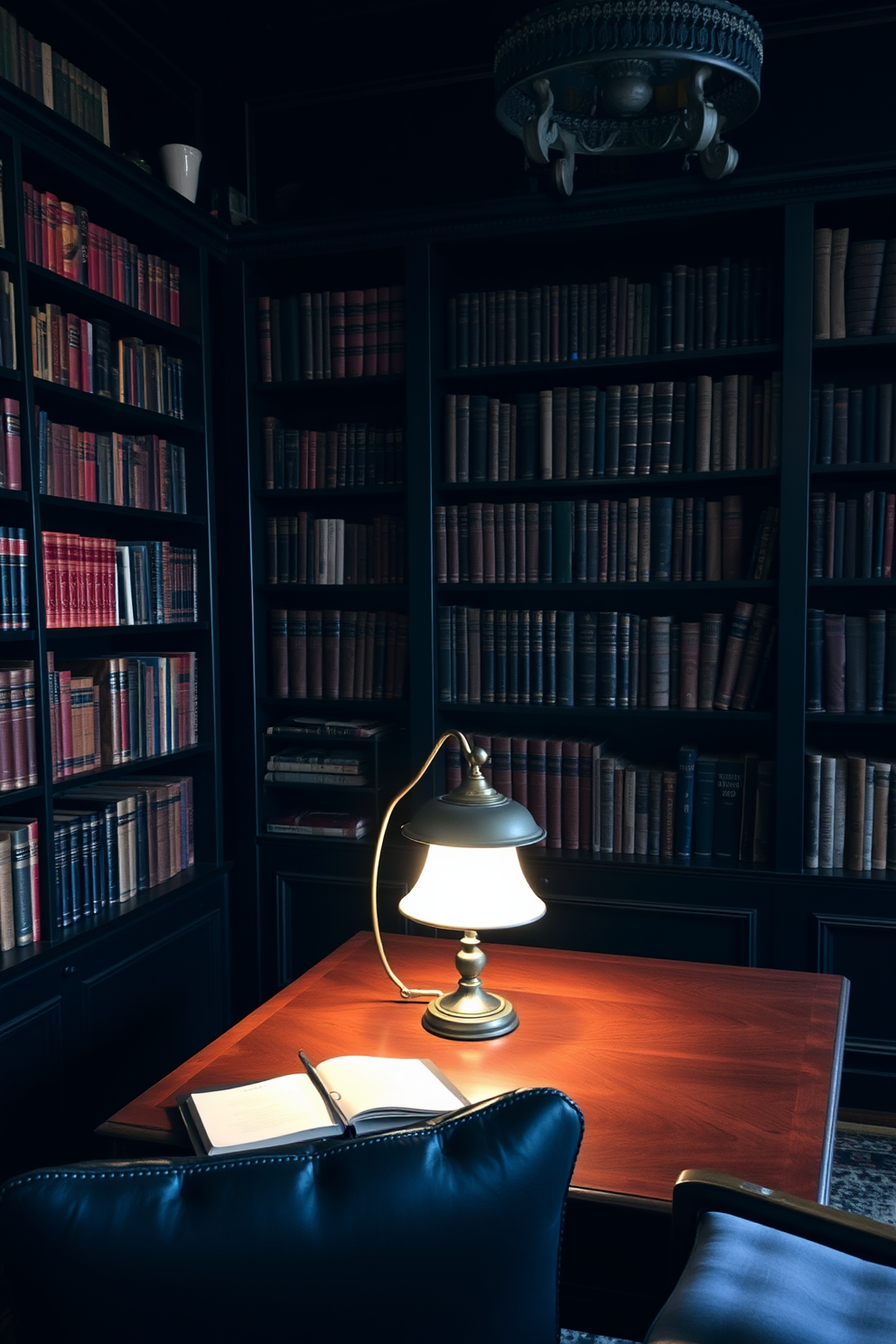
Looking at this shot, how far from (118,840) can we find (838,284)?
7.90 feet

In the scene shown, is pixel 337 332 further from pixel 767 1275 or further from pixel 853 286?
pixel 767 1275

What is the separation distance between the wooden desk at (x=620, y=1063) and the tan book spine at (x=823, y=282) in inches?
65.8

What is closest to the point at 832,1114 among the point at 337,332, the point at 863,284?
the point at 863,284

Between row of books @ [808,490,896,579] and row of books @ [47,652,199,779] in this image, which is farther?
row of books @ [808,490,896,579]

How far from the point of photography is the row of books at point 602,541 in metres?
2.83

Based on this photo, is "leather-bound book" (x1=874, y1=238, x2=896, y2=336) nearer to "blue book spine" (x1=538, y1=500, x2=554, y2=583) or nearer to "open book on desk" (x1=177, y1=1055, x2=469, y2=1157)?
"blue book spine" (x1=538, y1=500, x2=554, y2=583)

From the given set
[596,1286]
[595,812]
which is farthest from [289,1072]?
[595,812]

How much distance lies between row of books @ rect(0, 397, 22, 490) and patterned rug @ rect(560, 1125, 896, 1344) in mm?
2462

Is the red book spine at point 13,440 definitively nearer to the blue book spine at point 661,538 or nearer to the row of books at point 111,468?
the row of books at point 111,468

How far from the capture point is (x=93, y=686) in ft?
8.63

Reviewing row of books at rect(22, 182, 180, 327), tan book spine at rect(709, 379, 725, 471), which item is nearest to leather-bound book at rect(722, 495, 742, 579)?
tan book spine at rect(709, 379, 725, 471)

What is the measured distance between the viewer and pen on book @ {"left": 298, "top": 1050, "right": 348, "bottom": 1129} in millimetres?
1364

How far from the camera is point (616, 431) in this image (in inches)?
112

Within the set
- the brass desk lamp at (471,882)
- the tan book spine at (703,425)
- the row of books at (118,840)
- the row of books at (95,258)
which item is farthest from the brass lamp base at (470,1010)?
the row of books at (95,258)
